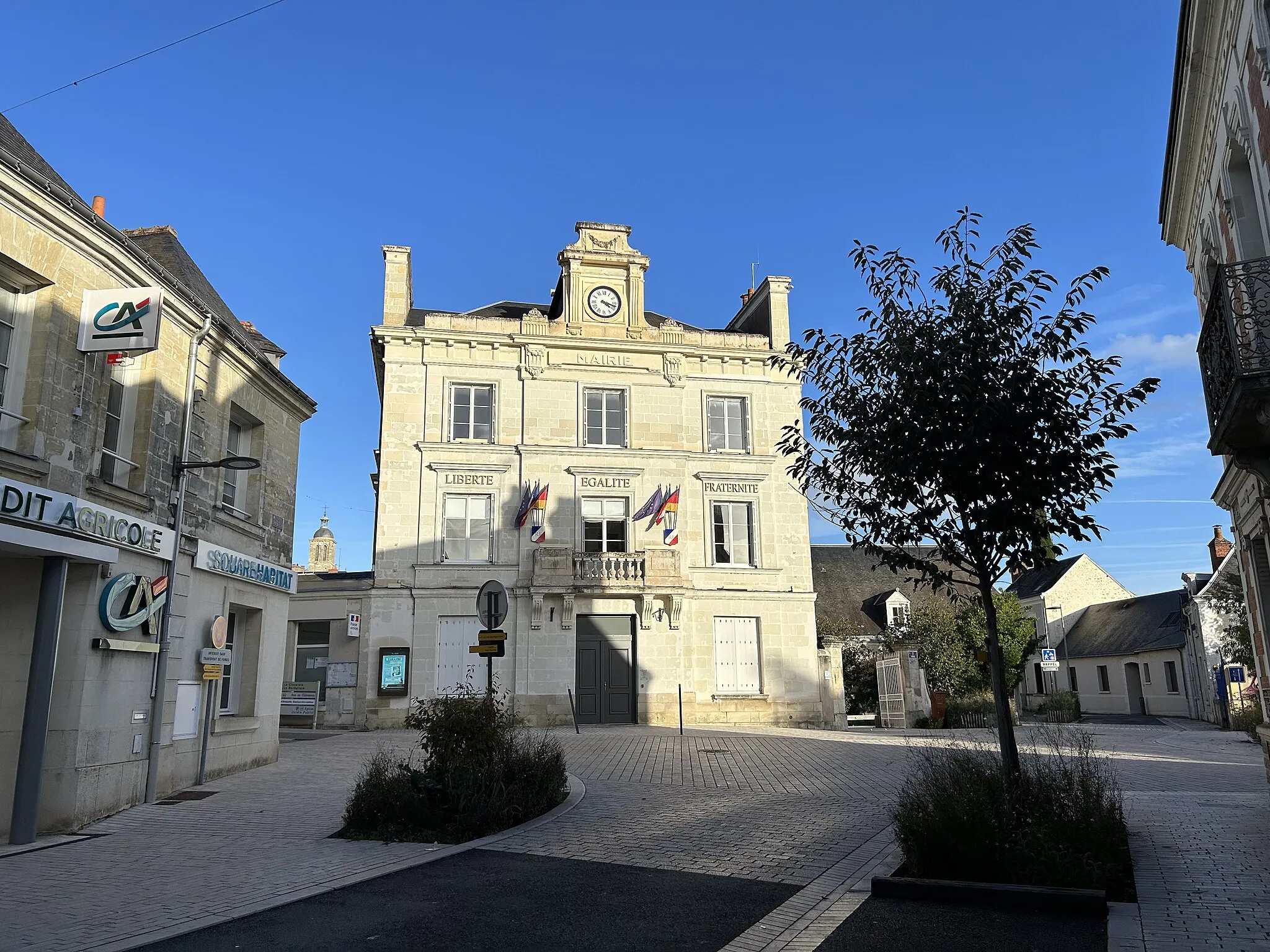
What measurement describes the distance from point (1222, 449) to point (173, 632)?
476 inches

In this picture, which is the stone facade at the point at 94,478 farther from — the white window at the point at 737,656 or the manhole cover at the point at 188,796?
the white window at the point at 737,656

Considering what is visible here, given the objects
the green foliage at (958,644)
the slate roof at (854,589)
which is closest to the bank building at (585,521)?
the green foliage at (958,644)

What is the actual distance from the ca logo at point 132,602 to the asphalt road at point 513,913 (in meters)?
5.31

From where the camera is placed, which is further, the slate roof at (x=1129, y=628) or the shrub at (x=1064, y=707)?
the slate roof at (x=1129, y=628)

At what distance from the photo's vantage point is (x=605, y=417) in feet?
87.7

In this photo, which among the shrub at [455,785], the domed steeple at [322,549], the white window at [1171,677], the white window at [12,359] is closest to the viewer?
the shrub at [455,785]

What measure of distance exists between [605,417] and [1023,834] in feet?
68.4

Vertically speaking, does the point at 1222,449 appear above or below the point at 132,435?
below

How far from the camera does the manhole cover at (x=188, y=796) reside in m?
11.4

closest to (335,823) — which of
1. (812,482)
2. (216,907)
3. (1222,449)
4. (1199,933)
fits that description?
(216,907)

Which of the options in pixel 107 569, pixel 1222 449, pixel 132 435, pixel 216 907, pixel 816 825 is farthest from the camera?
pixel 132 435

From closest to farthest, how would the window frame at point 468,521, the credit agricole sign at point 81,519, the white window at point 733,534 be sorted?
1. the credit agricole sign at point 81,519
2. the window frame at point 468,521
3. the white window at point 733,534

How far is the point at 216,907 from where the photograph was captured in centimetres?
635

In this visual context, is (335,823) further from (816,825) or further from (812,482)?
(812,482)
